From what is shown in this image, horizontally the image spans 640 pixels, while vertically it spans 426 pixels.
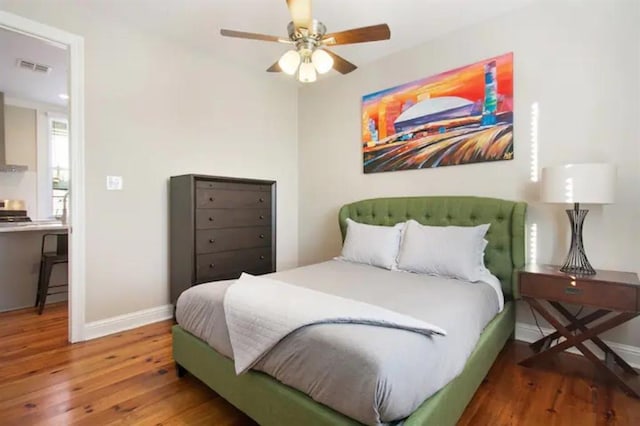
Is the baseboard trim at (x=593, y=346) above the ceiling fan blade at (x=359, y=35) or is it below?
below

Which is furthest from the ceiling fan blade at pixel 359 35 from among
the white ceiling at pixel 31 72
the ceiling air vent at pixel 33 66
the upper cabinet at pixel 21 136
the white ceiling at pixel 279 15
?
the upper cabinet at pixel 21 136

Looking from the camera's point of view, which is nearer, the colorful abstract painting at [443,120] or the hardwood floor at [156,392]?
the hardwood floor at [156,392]

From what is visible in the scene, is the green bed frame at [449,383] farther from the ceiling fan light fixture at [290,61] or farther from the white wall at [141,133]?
the ceiling fan light fixture at [290,61]

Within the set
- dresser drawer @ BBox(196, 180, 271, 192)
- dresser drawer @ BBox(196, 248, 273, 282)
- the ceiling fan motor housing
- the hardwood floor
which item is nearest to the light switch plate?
dresser drawer @ BBox(196, 180, 271, 192)

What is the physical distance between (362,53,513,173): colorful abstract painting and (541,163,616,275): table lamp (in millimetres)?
565

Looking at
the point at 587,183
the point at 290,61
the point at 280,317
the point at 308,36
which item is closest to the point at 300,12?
the point at 308,36

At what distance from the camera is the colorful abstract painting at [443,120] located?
101 inches

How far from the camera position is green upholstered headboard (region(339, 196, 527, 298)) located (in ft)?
7.83

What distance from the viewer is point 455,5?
245 cm

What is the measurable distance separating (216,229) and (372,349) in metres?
2.13

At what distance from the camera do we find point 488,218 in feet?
8.31

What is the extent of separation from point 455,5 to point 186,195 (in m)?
2.63

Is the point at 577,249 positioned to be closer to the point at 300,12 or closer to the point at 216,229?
the point at 300,12

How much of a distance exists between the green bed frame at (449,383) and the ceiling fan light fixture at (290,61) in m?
1.59
